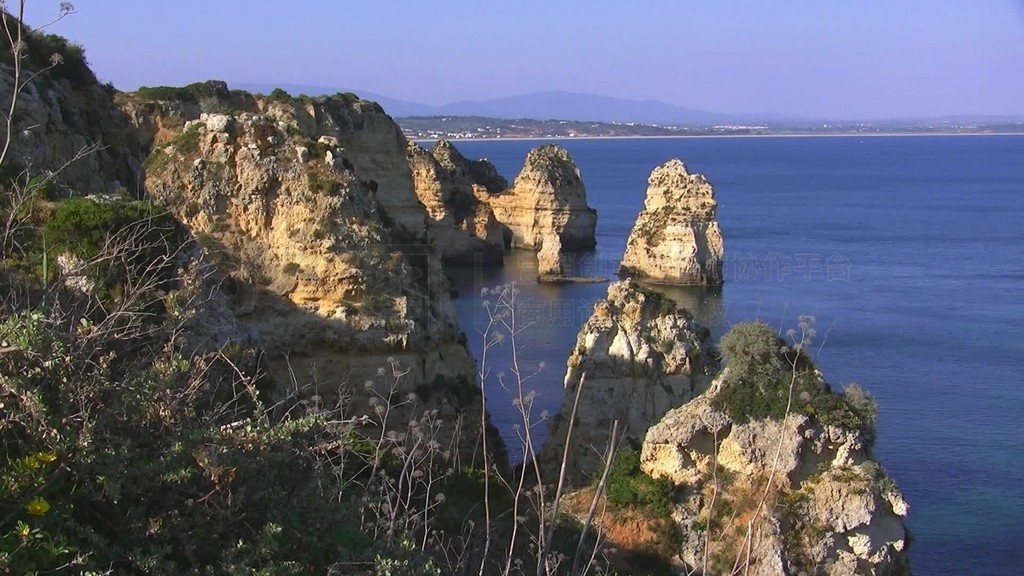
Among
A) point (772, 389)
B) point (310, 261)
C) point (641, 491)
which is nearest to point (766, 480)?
point (772, 389)

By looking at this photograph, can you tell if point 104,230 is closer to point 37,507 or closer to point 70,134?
point 70,134

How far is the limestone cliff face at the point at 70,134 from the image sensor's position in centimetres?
1775

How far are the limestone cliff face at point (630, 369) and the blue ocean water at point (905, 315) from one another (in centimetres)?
225

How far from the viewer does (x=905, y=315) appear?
1884 inches

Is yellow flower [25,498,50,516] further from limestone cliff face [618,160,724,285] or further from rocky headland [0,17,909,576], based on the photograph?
limestone cliff face [618,160,724,285]

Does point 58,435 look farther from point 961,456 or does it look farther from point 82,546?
point 961,456

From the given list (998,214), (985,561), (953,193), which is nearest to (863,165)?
(953,193)

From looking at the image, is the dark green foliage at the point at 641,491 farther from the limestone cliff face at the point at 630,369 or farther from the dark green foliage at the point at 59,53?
the dark green foliage at the point at 59,53

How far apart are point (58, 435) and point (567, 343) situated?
36.5 metres

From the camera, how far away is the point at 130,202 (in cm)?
1528

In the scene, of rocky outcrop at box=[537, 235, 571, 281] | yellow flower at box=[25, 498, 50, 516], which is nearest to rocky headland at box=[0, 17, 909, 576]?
yellow flower at box=[25, 498, 50, 516]

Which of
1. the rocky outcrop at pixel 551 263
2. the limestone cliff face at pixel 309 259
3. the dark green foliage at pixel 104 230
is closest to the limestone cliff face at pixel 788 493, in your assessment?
the limestone cliff face at pixel 309 259

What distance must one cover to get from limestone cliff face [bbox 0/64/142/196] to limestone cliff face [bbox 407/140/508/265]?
1654 inches

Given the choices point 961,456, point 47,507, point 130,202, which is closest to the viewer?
point 47,507
